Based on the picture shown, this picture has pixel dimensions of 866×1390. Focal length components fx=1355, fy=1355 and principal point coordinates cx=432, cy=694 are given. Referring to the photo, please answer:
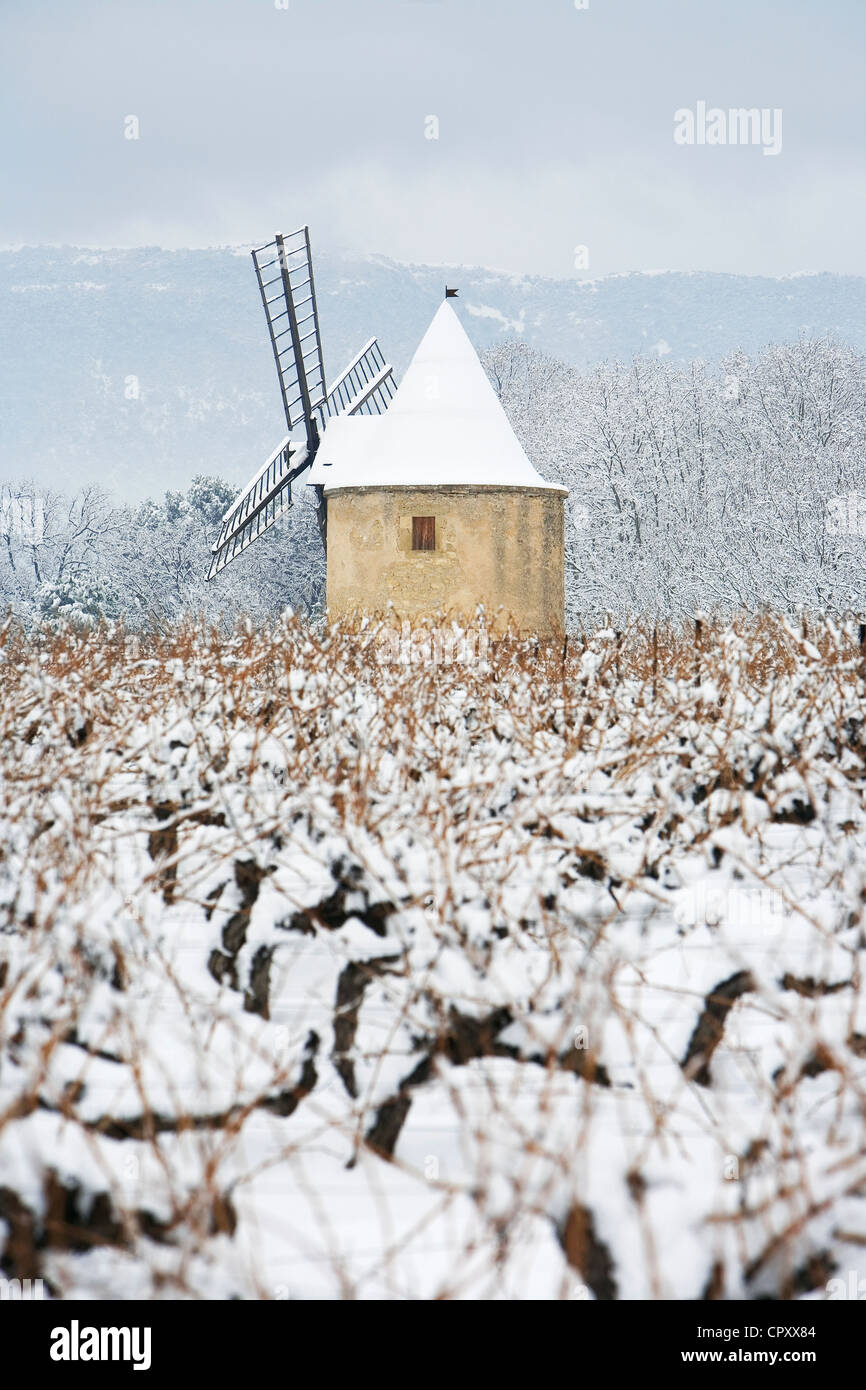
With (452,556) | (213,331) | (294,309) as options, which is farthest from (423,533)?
(213,331)

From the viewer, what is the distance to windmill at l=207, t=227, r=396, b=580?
20.8 metres

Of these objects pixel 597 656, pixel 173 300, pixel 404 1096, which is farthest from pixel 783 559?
pixel 173 300

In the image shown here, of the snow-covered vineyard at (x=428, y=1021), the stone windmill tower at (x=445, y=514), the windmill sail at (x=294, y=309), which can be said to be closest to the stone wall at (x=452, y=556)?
the stone windmill tower at (x=445, y=514)

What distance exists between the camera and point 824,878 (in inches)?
257

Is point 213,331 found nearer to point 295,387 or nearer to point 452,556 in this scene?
point 295,387

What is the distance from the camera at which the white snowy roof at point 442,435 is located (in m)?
16.6

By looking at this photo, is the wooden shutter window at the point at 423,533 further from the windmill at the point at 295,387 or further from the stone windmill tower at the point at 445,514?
the windmill at the point at 295,387

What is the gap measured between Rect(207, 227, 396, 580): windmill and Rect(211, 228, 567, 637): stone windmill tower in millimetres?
3019

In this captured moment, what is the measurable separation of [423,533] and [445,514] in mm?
352

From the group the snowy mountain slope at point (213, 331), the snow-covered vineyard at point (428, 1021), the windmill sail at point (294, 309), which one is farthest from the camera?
the snowy mountain slope at point (213, 331)

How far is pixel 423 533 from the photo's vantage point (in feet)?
54.0

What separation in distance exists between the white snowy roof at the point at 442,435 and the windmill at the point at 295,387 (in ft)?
8.50

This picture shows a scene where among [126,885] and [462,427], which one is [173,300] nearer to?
[462,427]

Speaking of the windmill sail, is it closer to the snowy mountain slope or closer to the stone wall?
the stone wall
